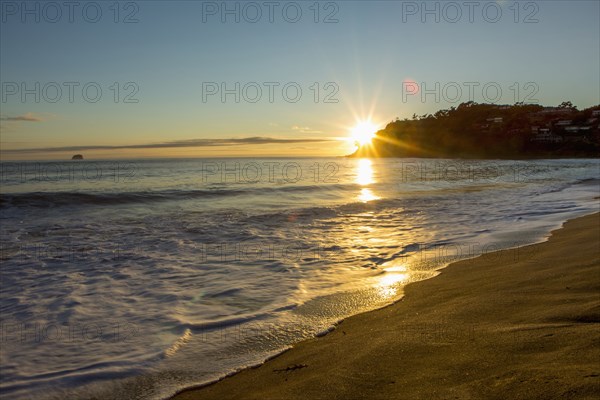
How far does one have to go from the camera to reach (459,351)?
295 centimetres

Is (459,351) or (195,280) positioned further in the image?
(195,280)

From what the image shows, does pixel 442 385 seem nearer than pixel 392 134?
Yes

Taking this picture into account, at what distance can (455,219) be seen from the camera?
11.1m

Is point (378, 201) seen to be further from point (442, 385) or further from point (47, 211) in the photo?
point (442, 385)

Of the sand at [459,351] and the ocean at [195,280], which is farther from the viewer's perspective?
the ocean at [195,280]

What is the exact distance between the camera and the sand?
2.37 metres

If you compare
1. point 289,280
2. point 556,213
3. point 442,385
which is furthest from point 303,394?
point 556,213

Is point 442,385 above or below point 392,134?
below

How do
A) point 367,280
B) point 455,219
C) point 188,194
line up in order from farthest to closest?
point 188,194
point 455,219
point 367,280

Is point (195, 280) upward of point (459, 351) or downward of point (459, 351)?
downward

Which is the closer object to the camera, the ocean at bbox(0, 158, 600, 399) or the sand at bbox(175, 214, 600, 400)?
the sand at bbox(175, 214, 600, 400)

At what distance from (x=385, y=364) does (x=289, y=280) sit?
2804mm

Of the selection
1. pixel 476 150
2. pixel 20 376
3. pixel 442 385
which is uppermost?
pixel 476 150

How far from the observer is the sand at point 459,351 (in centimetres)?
237
